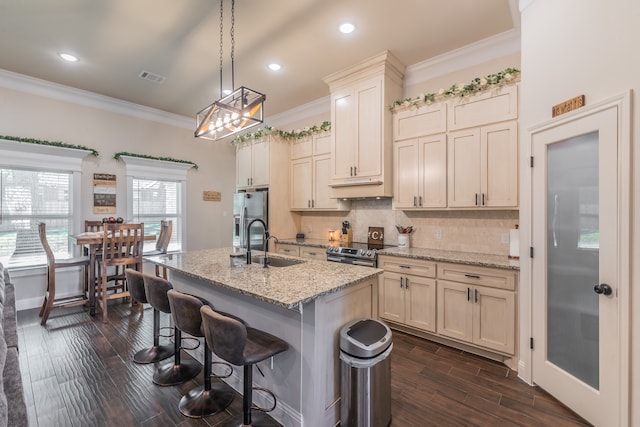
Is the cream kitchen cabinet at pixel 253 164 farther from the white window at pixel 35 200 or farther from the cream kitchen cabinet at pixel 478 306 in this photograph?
the cream kitchen cabinet at pixel 478 306

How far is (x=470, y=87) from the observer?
3043 mm

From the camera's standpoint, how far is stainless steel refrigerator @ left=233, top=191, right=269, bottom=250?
4832 mm

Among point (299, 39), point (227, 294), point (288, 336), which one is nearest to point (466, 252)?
point (288, 336)

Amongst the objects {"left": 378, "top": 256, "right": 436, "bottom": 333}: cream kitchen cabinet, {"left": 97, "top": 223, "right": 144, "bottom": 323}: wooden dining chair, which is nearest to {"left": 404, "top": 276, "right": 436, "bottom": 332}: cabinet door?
{"left": 378, "top": 256, "right": 436, "bottom": 333}: cream kitchen cabinet

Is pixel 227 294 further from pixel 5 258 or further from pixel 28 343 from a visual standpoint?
pixel 5 258

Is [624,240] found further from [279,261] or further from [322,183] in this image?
[322,183]

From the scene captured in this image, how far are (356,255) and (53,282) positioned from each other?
3866 millimetres

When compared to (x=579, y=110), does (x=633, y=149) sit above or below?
below

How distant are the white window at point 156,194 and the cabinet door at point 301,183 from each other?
7.16ft

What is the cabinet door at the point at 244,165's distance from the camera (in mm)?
5254

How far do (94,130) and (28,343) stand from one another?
317 centimetres

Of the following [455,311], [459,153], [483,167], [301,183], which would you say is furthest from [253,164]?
[455,311]

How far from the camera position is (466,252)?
3.34 meters

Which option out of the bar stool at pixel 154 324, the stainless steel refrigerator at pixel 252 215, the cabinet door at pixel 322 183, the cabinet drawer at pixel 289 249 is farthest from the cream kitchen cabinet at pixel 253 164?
the bar stool at pixel 154 324
